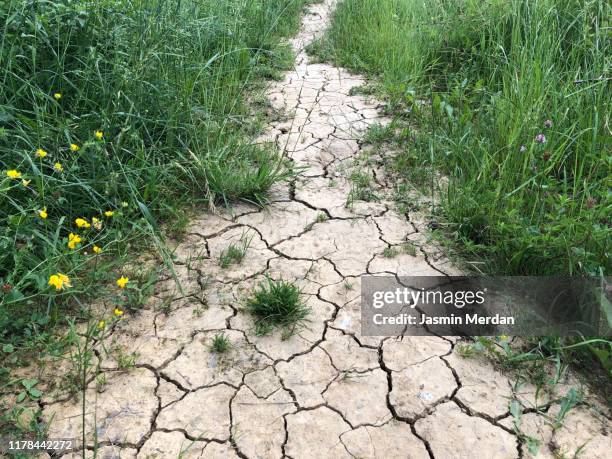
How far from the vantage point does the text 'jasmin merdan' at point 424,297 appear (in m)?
2.32

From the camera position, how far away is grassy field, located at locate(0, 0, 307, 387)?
214cm

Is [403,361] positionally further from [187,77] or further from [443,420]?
[187,77]

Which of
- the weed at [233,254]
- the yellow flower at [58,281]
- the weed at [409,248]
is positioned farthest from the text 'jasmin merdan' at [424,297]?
the yellow flower at [58,281]

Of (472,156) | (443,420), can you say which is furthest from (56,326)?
(472,156)

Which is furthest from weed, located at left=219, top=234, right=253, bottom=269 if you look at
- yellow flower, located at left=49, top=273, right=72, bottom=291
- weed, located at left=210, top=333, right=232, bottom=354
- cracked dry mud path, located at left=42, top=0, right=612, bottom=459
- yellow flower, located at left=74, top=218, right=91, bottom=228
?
yellow flower, located at left=49, top=273, right=72, bottom=291

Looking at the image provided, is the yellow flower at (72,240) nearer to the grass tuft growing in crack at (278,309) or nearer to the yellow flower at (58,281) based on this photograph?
the yellow flower at (58,281)

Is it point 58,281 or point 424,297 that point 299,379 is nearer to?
point 424,297

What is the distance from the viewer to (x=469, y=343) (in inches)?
83.7

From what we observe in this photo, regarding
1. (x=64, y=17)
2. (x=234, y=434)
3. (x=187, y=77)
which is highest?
(x=64, y=17)

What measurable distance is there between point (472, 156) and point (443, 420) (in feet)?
5.25

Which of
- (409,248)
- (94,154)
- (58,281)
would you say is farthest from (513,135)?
(58,281)

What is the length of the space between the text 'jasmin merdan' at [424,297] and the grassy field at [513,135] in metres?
0.18

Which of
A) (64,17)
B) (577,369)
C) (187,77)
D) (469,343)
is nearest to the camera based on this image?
(577,369)

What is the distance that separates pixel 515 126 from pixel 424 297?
113 cm
